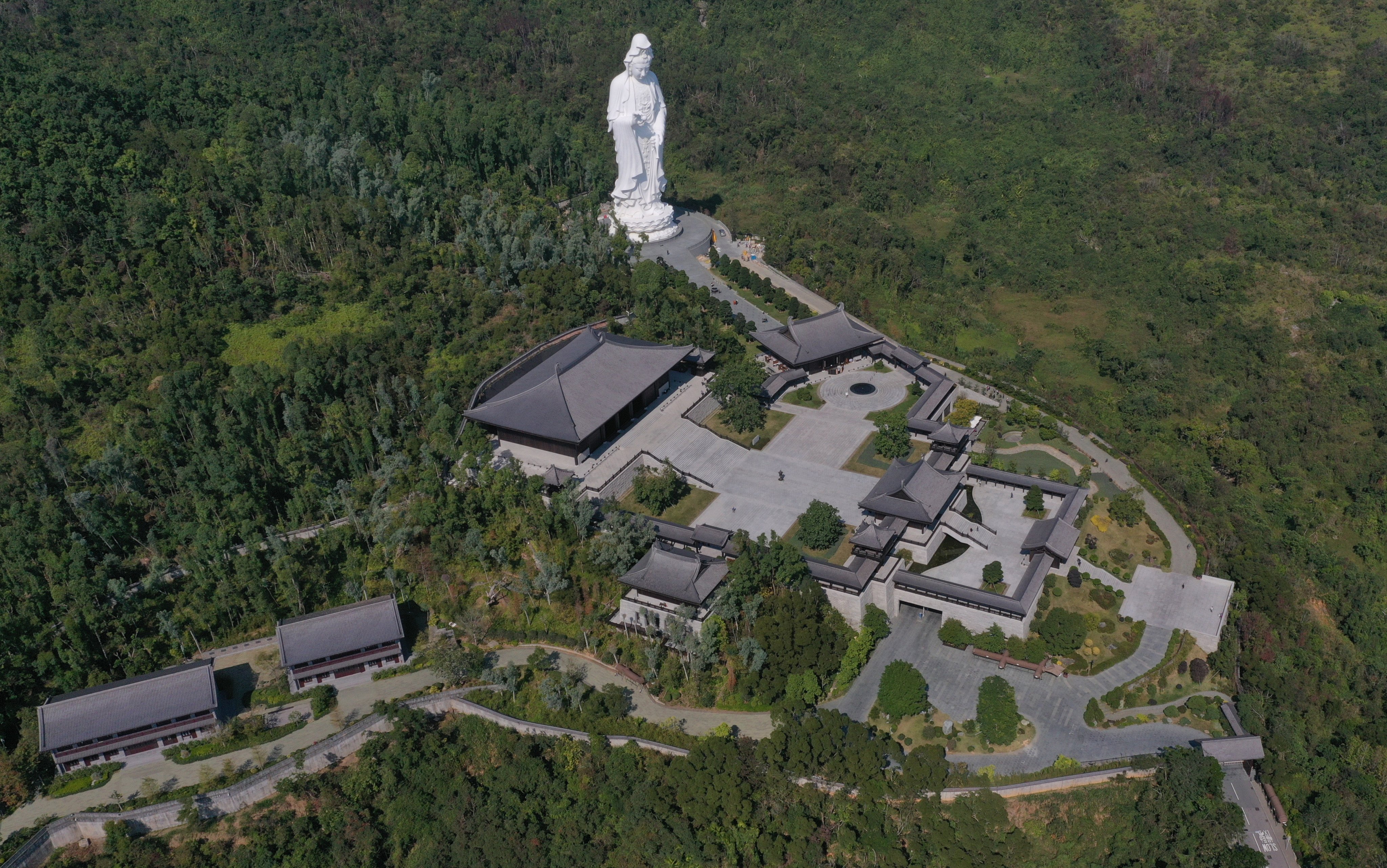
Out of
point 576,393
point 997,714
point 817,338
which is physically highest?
point 576,393

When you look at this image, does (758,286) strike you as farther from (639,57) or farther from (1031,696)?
(1031,696)

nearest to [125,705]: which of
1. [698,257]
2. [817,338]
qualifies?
[817,338]

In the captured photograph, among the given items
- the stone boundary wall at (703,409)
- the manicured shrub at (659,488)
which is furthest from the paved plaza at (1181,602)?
A: the stone boundary wall at (703,409)

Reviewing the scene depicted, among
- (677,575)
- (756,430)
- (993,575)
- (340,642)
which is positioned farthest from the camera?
(756,430)

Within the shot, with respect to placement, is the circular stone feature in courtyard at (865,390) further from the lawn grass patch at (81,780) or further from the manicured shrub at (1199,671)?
the lawn grass patch at (81,780)

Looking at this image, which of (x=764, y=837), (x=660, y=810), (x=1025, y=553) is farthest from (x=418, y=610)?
(x=1025, y=553)

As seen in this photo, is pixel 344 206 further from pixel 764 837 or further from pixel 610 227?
pixel 764 837

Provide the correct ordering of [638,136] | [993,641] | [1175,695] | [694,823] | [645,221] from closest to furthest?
[694,823] → [1175,695] → [993,641] → [638,136] → [645,221]
